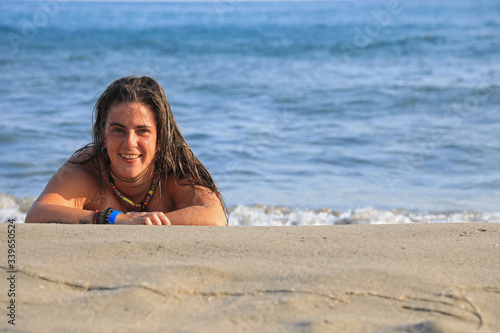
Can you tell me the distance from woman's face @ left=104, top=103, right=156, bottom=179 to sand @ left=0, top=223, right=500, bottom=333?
0.56m

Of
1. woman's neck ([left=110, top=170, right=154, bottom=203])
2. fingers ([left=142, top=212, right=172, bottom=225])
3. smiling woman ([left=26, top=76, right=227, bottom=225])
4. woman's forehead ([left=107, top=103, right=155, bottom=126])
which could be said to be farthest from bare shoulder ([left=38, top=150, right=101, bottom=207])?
fingers ([left=142, top=212, right=172, bottom=225])

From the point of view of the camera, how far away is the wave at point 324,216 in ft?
16.1

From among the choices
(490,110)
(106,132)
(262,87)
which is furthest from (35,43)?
(106,132)

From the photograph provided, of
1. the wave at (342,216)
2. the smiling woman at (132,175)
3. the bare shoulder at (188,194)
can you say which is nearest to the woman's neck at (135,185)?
the smiling woman at (132,175)

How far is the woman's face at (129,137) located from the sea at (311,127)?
2.13 m

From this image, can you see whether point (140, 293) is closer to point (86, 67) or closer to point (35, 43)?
point (86, 67)

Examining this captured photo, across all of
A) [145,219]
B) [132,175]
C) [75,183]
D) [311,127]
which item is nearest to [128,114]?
[132,175]

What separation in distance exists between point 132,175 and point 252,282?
1289mm

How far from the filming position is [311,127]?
857 centimetres

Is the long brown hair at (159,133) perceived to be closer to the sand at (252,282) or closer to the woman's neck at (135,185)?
the woman's neck at (135,185)

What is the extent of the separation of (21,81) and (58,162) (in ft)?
22.0

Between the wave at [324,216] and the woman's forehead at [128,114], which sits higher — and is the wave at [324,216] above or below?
below

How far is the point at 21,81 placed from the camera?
1250 centimetres

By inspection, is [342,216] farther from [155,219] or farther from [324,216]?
[155,219]
